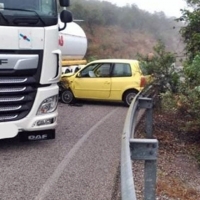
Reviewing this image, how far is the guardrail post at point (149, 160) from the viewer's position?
4.05 m

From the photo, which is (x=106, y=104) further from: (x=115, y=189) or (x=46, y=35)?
(x=115, y=189)

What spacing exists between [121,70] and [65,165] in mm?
8658

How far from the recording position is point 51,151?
799cm

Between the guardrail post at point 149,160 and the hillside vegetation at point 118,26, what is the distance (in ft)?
188

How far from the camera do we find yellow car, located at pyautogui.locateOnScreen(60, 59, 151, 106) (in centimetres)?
1511

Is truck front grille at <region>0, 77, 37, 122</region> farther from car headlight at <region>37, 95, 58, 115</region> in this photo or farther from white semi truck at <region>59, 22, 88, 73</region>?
white semi truck at <region>59, 22, 88, 73</region>

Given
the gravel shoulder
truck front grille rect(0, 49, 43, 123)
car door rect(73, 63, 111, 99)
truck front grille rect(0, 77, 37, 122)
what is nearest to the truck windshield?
truck front grille rect(0, 49, 43, 123)

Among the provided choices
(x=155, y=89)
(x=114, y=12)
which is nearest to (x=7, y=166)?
(x=155, y=89)

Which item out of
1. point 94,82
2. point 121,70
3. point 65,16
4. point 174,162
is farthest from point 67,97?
point 174,162

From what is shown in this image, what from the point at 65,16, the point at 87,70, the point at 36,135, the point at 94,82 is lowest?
the point at 94,82

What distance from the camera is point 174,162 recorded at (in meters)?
8.56

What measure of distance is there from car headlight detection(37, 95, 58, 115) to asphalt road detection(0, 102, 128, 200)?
688 millimetres

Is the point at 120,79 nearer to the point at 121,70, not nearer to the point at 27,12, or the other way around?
the point at 121,70

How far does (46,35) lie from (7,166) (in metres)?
2.42
